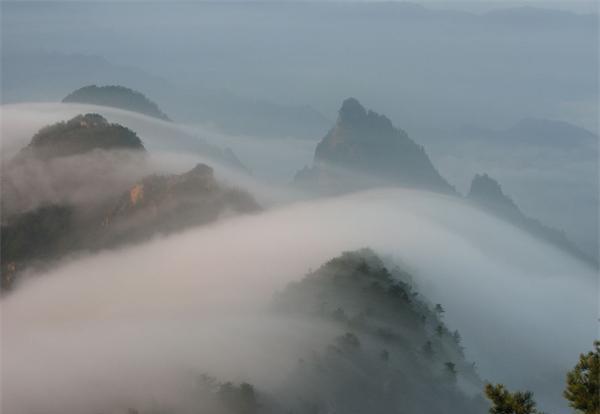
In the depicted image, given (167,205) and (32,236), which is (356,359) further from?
(32,236)

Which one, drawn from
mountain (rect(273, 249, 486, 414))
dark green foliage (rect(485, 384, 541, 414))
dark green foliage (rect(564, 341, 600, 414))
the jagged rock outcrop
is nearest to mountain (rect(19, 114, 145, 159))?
the jagged rock outcrop

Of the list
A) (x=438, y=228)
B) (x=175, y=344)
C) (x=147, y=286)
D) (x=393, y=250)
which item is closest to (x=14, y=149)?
(x=147, y=286)

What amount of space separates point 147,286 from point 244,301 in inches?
1156

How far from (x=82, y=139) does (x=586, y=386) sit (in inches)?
4401

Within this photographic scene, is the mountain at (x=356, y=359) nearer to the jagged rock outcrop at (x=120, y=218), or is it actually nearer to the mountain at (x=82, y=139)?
the jagged rock outcrop at (x=120, y=218)

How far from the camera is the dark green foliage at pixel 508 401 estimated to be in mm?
22859

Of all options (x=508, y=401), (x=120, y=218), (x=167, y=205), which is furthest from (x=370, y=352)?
(x=120, y=218)

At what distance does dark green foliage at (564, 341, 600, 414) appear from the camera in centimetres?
2170

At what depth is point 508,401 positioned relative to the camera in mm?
22938

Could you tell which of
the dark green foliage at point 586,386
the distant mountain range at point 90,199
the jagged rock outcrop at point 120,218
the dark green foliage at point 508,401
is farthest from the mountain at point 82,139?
the dark green foliage at point 586,386

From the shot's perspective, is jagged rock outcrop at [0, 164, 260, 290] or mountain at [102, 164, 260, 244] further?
jagged rock outcrop at [0, 164, 260, 290]

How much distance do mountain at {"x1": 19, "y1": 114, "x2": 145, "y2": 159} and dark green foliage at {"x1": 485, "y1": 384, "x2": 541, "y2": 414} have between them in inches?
4116

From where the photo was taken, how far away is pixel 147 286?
103 metres

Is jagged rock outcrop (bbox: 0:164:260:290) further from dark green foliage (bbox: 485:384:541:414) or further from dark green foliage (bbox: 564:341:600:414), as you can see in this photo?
dark green foliage (bbox: 564:341:600:414)
